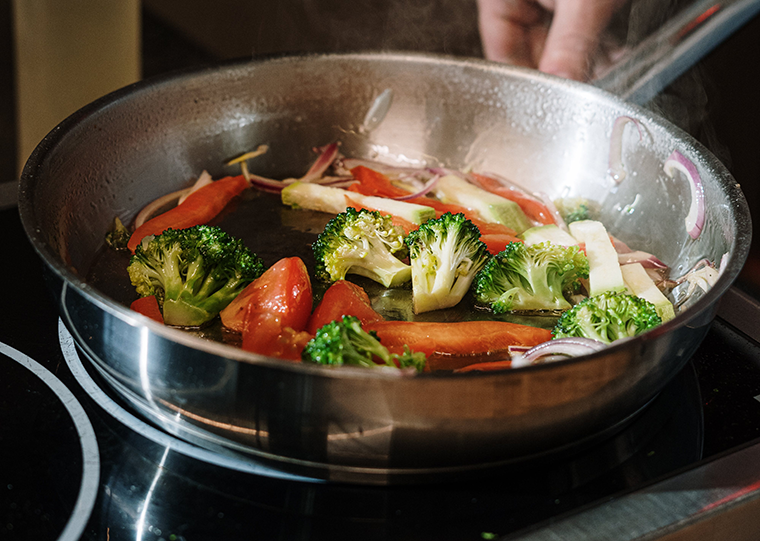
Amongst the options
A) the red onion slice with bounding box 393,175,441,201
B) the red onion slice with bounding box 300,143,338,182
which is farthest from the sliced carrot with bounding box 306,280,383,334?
the red onion slice with bounding box 300,143,338,182

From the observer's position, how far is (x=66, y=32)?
2373 millimetres

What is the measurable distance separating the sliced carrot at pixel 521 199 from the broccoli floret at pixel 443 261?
0.32m

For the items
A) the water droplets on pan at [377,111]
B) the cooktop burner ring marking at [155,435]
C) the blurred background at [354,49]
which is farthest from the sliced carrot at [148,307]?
the water droplets on pan at [377,111]

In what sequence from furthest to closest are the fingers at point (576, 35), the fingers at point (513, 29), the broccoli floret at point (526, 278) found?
1. the fingers at point (513, 29)
2. the fingers at point (576, 35)
3. the broccoli floret at point (526, 278)

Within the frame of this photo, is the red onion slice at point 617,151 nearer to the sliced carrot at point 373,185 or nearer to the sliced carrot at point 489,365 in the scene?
the sliced carrot at point 373,185

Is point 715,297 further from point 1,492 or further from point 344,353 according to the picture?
point 1,492

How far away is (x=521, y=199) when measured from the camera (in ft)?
5.15

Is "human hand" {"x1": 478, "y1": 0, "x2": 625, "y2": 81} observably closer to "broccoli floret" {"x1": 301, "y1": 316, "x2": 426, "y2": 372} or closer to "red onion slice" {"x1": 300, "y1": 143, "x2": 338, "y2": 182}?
"red onion slice" {"x1": 300, "y1": 143, "x2": 338, "y2": 182}

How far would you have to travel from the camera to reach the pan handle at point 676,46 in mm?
1653

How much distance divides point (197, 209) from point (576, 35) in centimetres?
111

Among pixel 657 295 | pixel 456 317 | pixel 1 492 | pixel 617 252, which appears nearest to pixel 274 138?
pixel 456 317

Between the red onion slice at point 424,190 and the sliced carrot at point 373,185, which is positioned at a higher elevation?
the red onion slice at point 424,190

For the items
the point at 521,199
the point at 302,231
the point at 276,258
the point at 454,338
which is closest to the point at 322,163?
the point at 302,231

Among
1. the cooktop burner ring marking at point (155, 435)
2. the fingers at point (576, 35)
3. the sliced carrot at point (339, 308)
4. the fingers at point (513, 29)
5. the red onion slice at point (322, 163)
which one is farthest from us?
the fingers at point (513, 29)
